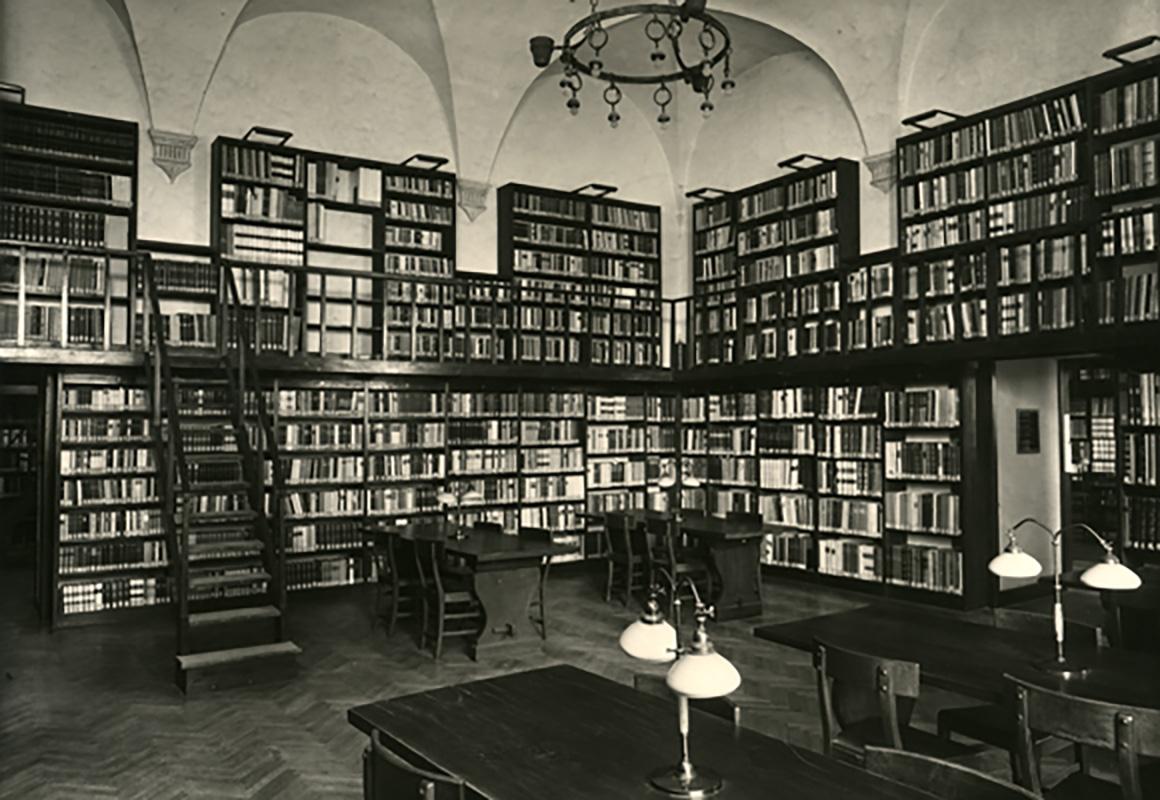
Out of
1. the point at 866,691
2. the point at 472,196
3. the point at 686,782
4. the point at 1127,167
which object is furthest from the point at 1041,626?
the point at 472,196

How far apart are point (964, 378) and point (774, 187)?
10.9 feet

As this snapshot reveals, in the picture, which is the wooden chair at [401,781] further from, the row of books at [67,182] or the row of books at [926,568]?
the row of books at [67,182]

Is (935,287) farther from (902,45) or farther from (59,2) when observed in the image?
(59,2)

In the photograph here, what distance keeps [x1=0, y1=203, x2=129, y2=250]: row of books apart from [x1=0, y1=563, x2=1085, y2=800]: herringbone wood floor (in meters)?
3.10

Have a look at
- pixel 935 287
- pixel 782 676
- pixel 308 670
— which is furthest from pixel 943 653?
pixel 935 287

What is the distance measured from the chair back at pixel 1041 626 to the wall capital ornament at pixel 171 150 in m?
7.62

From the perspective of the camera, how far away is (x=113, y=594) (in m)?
7.24

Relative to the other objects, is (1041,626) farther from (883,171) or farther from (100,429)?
(100,429)

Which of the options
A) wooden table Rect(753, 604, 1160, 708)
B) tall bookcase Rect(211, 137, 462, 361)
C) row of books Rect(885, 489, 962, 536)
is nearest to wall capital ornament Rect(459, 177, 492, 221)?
tall bookcase Rect(211, 137, 462, 361)

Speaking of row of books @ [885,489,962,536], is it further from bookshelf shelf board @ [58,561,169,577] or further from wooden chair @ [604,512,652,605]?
bookshelf shelf board @ [58,561,169,577]

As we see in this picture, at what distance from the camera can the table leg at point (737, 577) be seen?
694 cm

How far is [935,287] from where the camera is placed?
7.67 meters

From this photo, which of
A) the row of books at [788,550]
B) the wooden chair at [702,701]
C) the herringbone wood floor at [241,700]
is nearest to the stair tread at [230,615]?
the herringbone wood floor at [241,700]

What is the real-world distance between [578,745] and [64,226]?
23.5 feet
